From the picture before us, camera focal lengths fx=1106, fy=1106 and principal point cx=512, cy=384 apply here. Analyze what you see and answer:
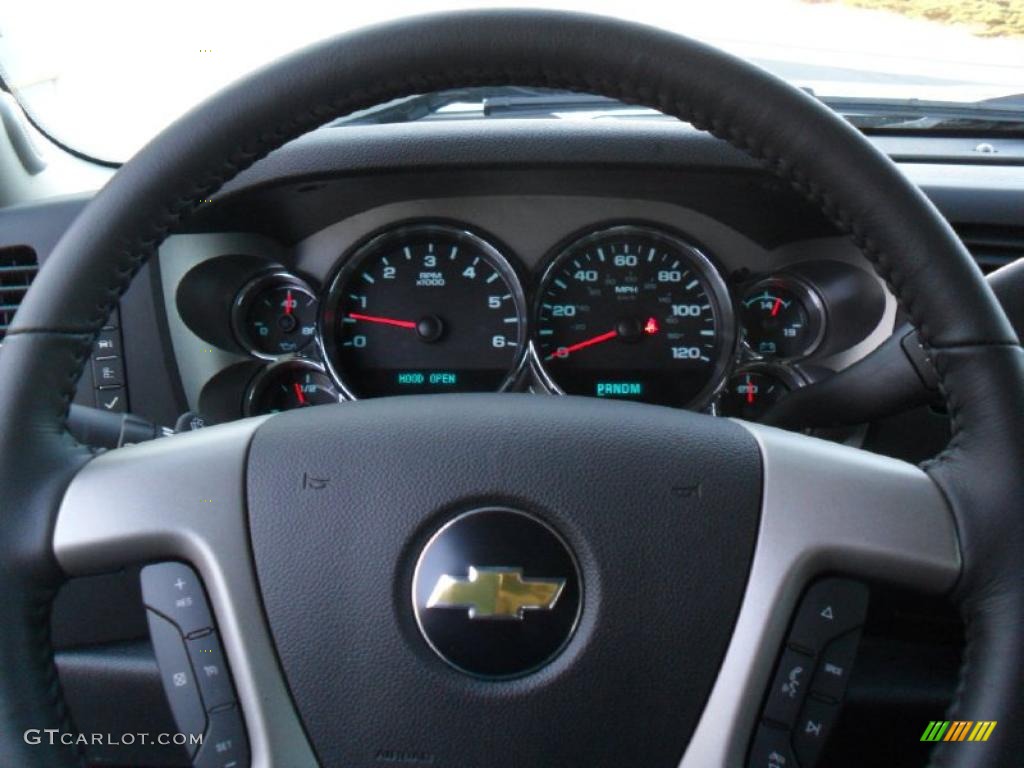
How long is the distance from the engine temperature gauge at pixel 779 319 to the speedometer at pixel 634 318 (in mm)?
87

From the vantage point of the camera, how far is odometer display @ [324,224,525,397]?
273 cm

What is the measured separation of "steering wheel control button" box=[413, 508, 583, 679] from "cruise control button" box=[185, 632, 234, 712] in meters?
0.21

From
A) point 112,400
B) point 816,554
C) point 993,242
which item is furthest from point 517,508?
point 993,242

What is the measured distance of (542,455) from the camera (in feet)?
4.09

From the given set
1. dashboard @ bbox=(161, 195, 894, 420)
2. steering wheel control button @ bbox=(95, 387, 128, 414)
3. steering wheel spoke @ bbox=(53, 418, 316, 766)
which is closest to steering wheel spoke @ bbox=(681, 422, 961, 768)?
steering wheel spoke @ bbox=(53, 418, 316, 766)

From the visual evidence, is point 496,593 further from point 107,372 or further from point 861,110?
point 861,110

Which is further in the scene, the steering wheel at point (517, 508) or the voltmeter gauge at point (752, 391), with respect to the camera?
the voltmeter gauge at point (752, 391)

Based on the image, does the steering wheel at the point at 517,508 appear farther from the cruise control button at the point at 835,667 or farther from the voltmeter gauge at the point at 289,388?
the voltmeter gauge at the point at 289,388

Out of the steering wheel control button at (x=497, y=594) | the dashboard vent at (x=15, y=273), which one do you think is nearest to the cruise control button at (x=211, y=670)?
the steering wheel control button at (x=497, y=594)

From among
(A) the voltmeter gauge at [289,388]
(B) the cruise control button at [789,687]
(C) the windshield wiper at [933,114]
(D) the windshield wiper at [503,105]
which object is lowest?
(A) the voltmeter gauge at [289,388]

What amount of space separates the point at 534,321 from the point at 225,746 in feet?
5.70

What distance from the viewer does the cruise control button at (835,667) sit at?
1150 millimetres

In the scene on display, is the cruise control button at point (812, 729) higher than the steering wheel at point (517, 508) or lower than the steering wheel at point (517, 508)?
lower

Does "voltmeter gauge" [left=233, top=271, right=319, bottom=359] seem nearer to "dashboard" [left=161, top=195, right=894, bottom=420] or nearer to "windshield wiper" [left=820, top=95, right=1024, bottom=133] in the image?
"dashboard" [left=161, top=195, right=894, bottom=420]
